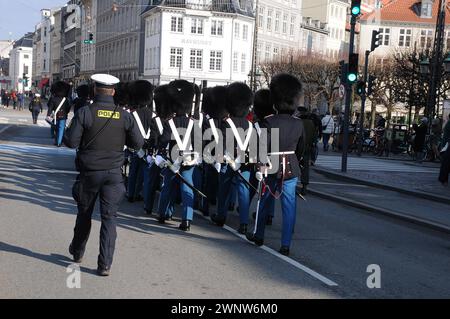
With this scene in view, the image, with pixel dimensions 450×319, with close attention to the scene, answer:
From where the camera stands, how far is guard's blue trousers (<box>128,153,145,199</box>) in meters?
12.3

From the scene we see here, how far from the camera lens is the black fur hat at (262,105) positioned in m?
11.2

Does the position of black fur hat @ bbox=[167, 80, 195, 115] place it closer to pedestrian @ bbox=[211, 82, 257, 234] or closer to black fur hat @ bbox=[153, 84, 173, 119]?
black fur hat @ bbox=[153, 84, 173, 119]

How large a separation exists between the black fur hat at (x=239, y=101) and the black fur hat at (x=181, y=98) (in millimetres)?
652

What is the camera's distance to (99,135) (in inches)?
273

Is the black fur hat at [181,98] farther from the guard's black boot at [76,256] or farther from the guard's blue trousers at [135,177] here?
the guard's black boot at [76,256]

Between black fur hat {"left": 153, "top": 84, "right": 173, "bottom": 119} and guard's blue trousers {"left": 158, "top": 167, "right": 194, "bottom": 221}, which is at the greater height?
black fur hat {"left": 153, "top": 84, "right": 173, "bottom": 119}

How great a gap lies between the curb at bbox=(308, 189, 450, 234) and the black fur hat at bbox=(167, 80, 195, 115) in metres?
4.56

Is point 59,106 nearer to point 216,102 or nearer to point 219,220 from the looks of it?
point 216,102

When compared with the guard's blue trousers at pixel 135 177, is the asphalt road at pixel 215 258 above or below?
below

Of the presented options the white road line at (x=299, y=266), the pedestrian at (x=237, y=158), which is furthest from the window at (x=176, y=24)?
the white road line at (x=299, y=266)

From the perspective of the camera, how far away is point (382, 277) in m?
7.60

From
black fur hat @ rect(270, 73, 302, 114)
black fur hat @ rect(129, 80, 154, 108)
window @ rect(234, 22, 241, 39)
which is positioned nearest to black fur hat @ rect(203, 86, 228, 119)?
black fur hat @ rect(129, 80, 154, 108)

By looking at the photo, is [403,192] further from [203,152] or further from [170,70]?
[170,70]

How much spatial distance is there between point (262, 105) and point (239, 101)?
3.10 feet
